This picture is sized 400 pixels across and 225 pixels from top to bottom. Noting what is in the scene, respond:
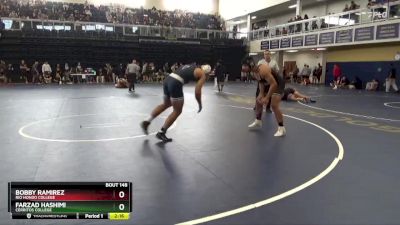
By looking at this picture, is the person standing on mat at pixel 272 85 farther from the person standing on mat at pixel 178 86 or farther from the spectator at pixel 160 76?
the spectator at pixel 160 76

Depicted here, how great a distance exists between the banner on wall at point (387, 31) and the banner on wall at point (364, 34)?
0.40 meters

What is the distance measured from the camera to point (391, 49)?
21.3 meters

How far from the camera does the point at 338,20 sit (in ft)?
73.9

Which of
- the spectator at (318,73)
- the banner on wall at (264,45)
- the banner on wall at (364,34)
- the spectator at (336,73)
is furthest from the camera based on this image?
the banner on wall at (264,45)

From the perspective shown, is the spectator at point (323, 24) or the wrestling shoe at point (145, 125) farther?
the spectator at point (323, 24)

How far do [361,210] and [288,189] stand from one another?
0.82 m

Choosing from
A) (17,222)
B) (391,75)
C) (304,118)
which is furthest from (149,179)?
(391,75)

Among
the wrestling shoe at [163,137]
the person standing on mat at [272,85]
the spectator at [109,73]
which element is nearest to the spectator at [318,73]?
the spectator at [109,73]

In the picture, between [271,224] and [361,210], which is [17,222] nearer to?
[271,224]

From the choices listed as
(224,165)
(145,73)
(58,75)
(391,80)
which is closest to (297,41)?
(391,80)

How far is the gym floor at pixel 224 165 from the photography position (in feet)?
11.7

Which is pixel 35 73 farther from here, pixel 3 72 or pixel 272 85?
pixel 272 85

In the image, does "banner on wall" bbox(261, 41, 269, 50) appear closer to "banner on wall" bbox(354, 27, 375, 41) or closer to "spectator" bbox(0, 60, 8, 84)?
"banner on wall" bbox(354, 27, 375, 41)
